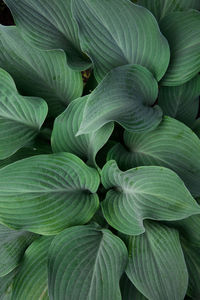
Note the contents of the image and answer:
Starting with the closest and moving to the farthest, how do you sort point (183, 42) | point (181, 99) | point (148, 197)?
1. point (148, 197)
2. point (183, 42)
3. point (181, 99)

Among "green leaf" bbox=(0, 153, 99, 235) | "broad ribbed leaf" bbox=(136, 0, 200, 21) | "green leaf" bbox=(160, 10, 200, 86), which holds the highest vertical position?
"broad ribbed leaf" bbox=(136, 0, 200, 21)

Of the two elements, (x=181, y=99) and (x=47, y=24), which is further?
(x=181, y=99)

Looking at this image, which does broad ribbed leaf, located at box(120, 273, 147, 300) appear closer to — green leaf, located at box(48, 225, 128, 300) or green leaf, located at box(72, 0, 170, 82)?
green leaf, located at box(48, 225, 128, 300)

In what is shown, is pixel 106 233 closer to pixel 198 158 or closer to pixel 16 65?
pixel 198 158

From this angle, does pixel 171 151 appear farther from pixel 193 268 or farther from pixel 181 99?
pixel 193 268

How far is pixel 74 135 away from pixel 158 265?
1.37 ft

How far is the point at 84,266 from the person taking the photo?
0.73m

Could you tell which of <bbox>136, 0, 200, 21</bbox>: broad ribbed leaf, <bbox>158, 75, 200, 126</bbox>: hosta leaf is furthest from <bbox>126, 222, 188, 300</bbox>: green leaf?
<bbox>136, 0, 200, 21</bbox>: broad ribbed leaf

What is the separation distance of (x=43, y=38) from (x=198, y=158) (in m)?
0.53

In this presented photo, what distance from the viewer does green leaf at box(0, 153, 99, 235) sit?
68 cm

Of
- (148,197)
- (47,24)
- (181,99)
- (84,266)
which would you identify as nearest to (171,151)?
(148,197)

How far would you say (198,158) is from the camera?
2.42 ft

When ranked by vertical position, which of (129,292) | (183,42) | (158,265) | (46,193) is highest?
(183,42)

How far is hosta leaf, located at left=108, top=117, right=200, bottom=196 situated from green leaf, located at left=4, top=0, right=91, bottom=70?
0.89ft
